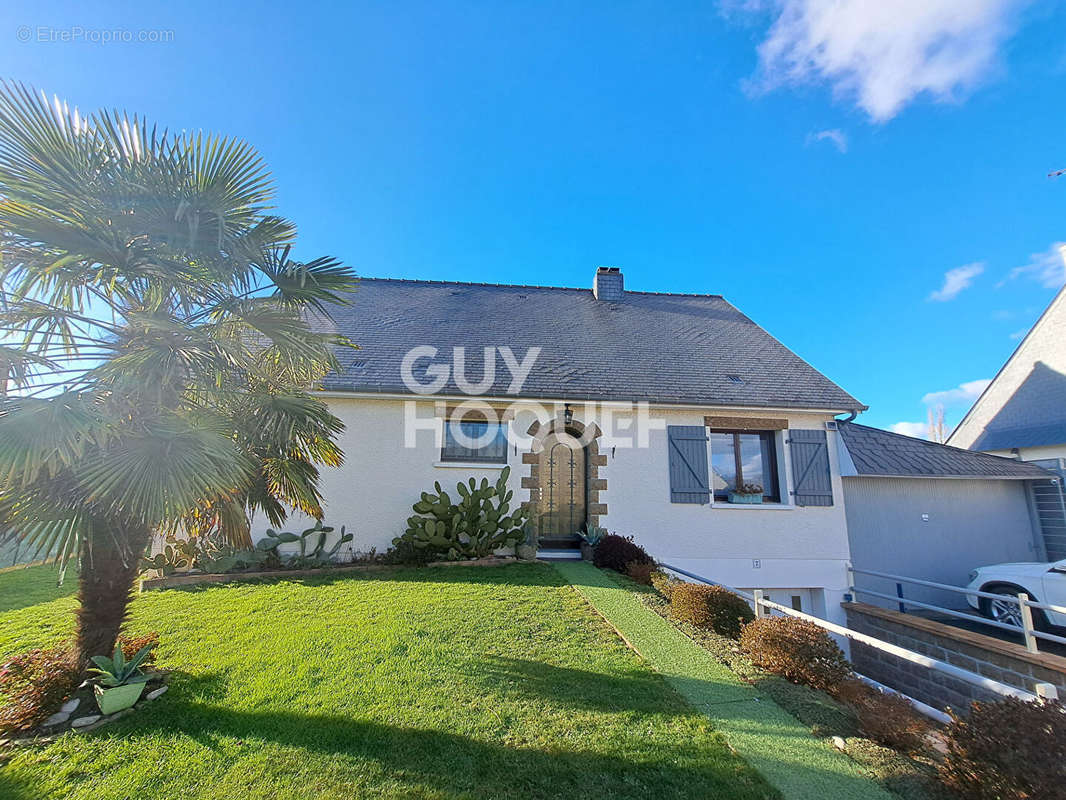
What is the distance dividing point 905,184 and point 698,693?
11373 mm

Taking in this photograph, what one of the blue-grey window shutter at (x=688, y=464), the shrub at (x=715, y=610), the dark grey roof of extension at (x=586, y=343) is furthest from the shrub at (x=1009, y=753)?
the dark grey roof of extension at (x=586, y=343)

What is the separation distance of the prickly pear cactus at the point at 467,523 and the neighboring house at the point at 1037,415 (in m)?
12.5

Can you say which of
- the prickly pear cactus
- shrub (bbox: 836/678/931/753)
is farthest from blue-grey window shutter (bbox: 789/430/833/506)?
shrub (bbox: 836/678/931/753)

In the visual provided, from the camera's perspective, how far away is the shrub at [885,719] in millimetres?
2861

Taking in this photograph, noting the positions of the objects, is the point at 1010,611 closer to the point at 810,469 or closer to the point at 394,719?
the point at 810,469

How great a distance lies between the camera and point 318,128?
7.08m

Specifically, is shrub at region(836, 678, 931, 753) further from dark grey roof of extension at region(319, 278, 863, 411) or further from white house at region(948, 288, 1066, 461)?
white house at region(948, 288, 1066, 461)

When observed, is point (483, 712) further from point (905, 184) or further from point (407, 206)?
point (905, 184)

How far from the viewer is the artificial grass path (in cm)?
246

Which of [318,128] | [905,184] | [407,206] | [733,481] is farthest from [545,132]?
[733,481]

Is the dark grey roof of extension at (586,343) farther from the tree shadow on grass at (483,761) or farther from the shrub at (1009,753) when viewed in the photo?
the shrub at (1009,753)

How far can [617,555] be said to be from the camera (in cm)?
760

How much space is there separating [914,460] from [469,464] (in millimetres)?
10175

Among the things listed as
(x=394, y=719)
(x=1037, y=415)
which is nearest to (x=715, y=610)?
(x=394, y=719)
